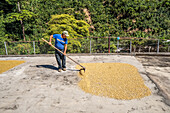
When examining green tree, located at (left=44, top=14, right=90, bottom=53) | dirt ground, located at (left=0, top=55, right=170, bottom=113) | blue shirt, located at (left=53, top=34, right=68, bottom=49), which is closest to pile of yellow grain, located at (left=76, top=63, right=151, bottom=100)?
dirt ground, located at (left=0, top=55, right=170, bottom=113)

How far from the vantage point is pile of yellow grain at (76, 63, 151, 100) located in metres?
3.54

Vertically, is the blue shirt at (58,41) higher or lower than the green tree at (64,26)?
lower

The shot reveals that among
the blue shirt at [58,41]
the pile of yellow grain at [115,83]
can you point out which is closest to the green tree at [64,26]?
the blue shirt at [58,41]

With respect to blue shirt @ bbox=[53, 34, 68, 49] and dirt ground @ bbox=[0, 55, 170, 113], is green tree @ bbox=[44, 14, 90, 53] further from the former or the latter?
dirt ground @ bbox=[0, 55, 170, 113]

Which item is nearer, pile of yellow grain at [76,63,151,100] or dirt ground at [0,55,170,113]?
dirt ground at [0,55,170,113]

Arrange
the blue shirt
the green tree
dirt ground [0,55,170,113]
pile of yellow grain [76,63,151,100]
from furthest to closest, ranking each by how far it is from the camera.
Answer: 1. the green tree
2. the blue shirt
3. pile of yellow grain [76,63,151,100]
4. dirt ground [0,55,170,113]

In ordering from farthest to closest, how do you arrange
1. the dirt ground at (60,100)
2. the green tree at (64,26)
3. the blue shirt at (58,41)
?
the green tree at (64,26), the blue shirt at (58,41), the dirt ground at (60,100)

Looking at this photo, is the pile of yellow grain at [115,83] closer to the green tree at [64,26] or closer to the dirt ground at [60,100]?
the dirt ground at [60,100]

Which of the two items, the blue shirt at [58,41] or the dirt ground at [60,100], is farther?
the blue shirt at [58,41]

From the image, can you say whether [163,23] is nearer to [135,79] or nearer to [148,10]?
[148,10]

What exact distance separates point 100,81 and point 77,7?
792 inches

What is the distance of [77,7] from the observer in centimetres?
2191

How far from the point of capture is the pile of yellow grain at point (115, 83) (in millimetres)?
3543

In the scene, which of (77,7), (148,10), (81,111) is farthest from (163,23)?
(81,111)
